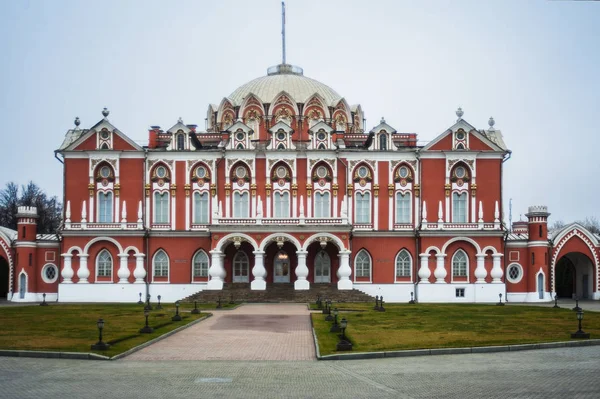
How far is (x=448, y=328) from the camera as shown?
3394 centimetres

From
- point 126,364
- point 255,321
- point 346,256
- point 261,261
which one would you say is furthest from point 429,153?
point 126,364

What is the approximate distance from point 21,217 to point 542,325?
42.4 m

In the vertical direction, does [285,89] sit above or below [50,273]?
above

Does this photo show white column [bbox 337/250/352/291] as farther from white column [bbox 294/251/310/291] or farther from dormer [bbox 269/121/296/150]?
dormer [bbox 269/121/296/150]

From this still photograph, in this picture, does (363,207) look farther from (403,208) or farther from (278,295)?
(278,295)

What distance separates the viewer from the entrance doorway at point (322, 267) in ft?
206

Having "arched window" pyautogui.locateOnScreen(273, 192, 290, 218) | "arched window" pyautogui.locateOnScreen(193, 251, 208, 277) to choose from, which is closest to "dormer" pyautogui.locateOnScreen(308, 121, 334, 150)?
"arched window" pyautogui.locateOnScreen(273, 192, 290, 218)

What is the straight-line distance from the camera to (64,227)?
2424 inches

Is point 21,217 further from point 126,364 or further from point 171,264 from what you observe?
point 126,364

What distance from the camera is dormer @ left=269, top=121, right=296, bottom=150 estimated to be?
63312 millimetres

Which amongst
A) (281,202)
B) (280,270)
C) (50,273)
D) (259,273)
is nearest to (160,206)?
(281,202)

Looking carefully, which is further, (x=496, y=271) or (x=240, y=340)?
(x=496, y=271)

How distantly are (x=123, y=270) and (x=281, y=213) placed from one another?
1273 centimetres

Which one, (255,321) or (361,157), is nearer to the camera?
(255,321)
